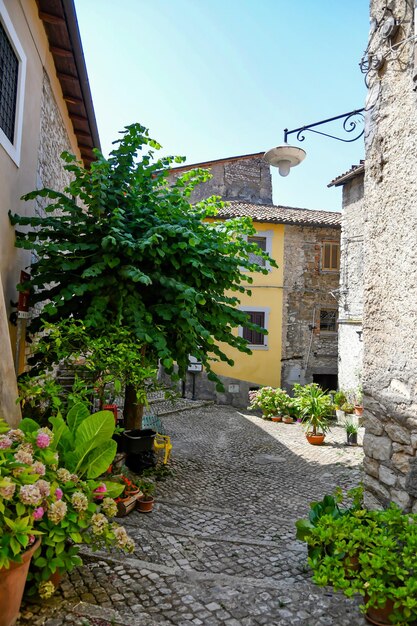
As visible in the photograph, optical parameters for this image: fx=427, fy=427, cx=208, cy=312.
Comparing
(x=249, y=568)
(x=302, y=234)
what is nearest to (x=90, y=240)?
(x=249, y=568)

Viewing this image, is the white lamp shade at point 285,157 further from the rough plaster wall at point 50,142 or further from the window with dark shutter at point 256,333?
the window with dark shutter at point 256,333

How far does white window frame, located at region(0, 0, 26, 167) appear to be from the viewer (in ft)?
15.6

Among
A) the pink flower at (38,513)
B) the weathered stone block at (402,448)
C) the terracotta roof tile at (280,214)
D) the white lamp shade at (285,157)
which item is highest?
the terracotta roof tile at (280,214)

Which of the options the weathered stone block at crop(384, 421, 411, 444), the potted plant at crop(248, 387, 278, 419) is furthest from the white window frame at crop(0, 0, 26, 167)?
the potted plant at crop(248, 387, 278, 419)

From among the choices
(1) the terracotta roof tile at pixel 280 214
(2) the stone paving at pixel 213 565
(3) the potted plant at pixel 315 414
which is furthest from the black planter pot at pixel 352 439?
(1) the terracotta roof tile at pixel 280 214

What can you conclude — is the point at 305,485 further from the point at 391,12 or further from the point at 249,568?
the point at 391,12

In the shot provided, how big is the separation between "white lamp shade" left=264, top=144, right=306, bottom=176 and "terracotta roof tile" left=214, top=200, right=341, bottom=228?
10910 millimetres

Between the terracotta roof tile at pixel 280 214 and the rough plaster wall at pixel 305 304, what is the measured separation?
0.43 metres

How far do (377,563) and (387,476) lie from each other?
103 centimetres

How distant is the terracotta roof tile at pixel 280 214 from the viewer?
1664cm

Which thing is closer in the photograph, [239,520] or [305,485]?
[239,520]

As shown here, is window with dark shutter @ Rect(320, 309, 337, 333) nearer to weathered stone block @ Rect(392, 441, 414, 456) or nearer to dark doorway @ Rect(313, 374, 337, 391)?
dark doorway @ Rect(313, 374, 337, 391)

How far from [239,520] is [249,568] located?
149 centimetres

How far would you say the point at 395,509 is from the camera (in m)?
3.05
